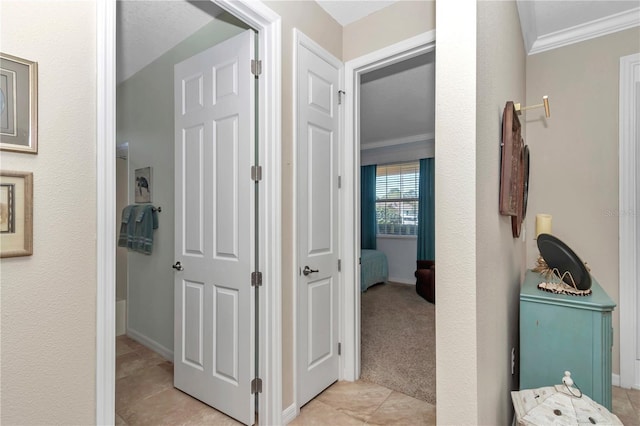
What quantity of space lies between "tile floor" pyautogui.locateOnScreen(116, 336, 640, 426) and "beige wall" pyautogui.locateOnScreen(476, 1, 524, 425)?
64cm

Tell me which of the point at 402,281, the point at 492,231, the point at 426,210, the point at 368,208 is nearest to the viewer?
the point at 492,231

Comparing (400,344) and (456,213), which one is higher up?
(456,213)

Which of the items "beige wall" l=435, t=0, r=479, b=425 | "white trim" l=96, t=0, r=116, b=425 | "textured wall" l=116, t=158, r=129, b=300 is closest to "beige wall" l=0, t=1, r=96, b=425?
"white trim" l=96, t=0, r=116, b=425

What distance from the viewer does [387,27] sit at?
2.25 meters

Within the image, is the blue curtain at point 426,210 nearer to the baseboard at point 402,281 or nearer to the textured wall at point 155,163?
the baseboard at point 402,281

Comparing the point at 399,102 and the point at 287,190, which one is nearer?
the point at 287,190

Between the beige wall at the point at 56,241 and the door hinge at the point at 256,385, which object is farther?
the door hinge at the point at 256,385

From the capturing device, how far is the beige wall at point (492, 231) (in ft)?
3.83

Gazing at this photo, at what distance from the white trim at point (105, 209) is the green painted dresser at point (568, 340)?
201 cm

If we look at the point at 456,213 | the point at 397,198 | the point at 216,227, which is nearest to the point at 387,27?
the point at 456,213

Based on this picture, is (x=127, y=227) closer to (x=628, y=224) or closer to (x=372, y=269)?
(x=372, y=269)

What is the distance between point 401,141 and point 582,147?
Answer: 3.60 meters

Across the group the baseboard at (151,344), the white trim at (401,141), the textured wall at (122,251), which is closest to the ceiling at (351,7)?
the textured wall at (122,251)

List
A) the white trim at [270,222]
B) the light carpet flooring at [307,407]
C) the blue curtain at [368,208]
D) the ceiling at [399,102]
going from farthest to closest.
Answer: the blue curtain at [368,208]
the ceiling at [399,102]
the light carpet flooring at [307,407]
the white trim at [270,222]
